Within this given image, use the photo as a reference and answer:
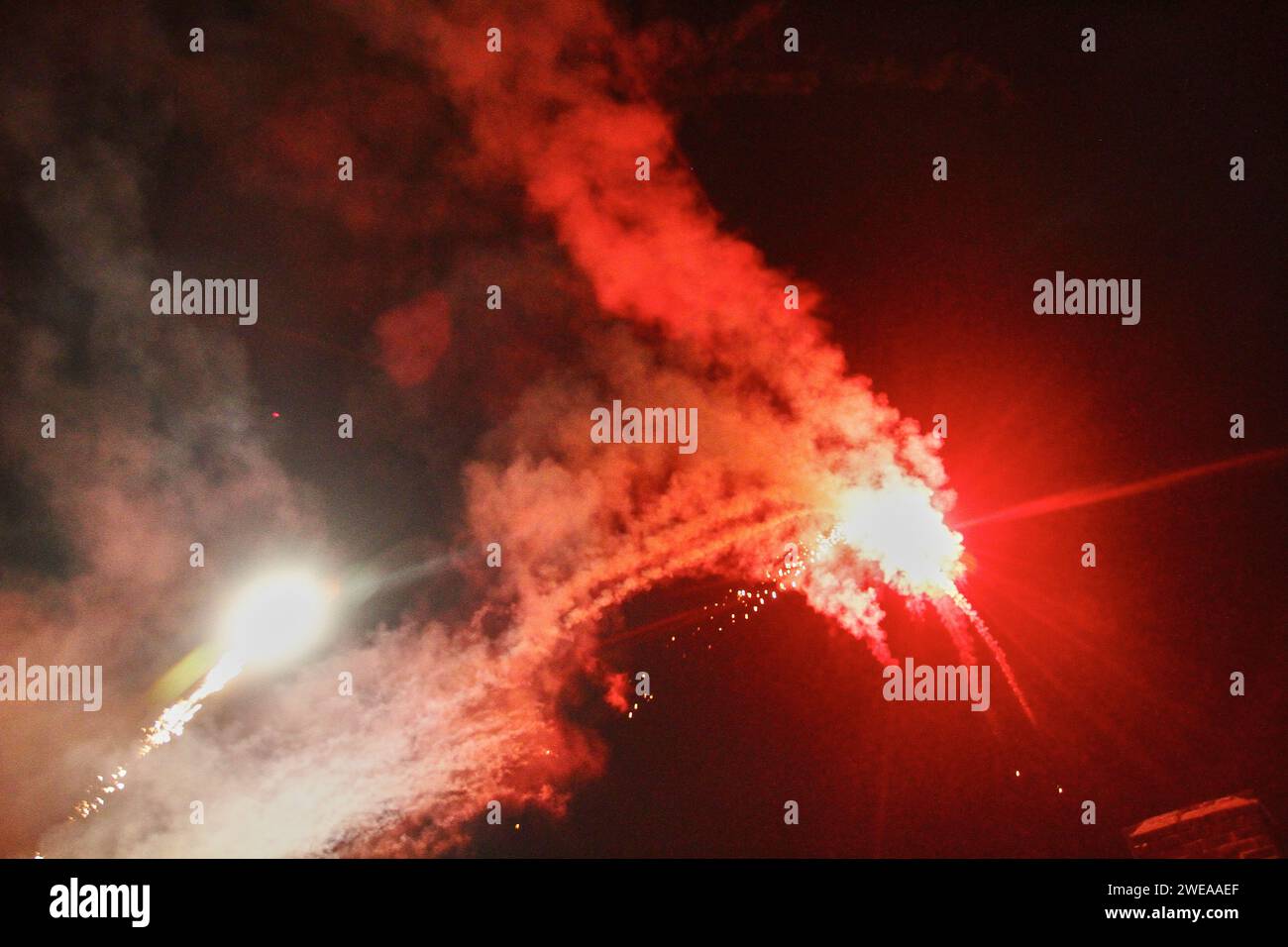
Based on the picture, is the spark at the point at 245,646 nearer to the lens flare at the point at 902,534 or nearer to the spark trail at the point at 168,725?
the spark trail at the point at 168,725

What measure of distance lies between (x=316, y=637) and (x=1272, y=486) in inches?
320

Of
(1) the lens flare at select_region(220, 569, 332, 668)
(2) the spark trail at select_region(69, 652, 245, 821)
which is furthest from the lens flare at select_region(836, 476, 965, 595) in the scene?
(2) the spark trail at select_region(69, 652, 245, 821)

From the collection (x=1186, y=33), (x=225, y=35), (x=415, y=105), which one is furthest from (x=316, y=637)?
(x=1186, y=33)

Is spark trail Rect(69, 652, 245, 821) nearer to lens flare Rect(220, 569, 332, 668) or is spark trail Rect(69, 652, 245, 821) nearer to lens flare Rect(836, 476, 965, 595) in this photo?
lens flare Rect(220, 569, 332, 668)

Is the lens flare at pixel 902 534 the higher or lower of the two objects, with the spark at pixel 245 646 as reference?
higher

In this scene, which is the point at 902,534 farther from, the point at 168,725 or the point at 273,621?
the point at 168,725

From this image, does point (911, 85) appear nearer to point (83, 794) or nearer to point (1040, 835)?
point (1040, 835)

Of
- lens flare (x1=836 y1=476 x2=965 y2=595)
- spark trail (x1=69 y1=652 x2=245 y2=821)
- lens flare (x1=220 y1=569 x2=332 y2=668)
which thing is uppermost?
lens flare (x1=836 y1=476 x2=965 y2=595)

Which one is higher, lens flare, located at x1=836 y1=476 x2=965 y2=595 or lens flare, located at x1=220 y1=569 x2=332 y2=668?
lens flare, located at x1=836 y1=476 x2=965 y2=595

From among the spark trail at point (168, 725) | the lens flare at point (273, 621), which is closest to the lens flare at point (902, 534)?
the lens flare at point (273, 621)

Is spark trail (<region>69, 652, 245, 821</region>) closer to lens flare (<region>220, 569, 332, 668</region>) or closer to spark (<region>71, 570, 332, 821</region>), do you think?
spark (<region>71, 570, 332, 821</region>)
